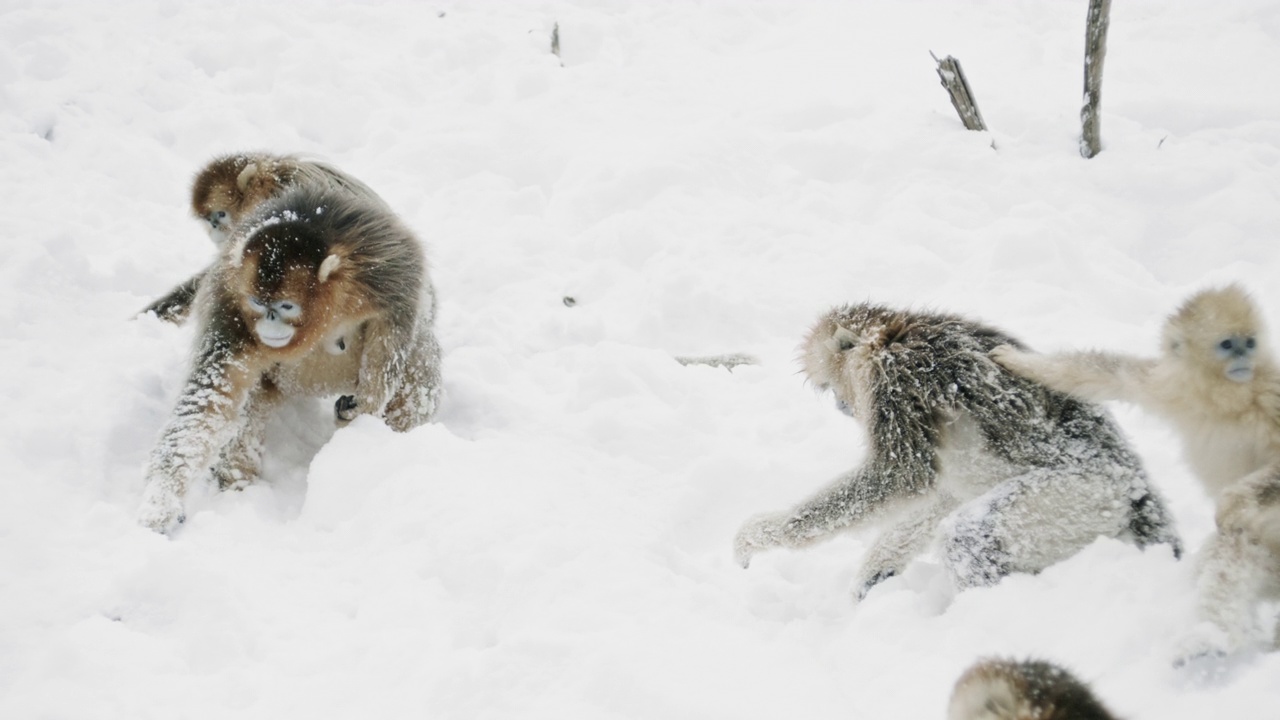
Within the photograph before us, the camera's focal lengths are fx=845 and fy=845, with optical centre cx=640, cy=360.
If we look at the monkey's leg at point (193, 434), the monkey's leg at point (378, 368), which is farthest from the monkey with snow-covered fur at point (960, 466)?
the monkey's leg at point (193, 434)

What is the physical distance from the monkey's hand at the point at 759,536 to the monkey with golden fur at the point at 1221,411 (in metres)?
1.24

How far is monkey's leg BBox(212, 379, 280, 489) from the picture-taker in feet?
14.1

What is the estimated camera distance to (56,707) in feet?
8.66

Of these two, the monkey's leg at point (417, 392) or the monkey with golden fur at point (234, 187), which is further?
the monkey with golden fur at point (234, 187)

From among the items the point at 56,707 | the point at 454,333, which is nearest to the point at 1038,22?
the point at 454,333

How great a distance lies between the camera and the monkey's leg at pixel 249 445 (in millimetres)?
4305

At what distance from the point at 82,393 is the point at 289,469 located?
43.3 inches

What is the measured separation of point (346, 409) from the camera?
4.75m

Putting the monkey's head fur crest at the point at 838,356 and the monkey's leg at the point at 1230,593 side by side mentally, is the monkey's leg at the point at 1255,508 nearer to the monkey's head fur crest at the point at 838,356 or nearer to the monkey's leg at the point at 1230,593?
the monkey's leg at the point at 1230,593

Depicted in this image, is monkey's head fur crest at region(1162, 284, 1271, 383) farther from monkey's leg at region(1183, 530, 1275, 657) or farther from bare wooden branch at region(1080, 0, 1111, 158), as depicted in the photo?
bare wooden branch at region(1080, 0, 1111, 158)

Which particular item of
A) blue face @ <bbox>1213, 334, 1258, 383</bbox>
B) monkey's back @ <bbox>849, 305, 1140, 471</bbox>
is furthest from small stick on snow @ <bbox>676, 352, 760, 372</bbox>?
blue face @ <bbox>1213, 334, 1258, 383</bbox>

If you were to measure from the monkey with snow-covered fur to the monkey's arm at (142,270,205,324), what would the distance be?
388cm

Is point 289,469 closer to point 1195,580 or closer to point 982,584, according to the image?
point 982,584

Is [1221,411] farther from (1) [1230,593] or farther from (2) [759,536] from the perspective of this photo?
(2) [759,536]
